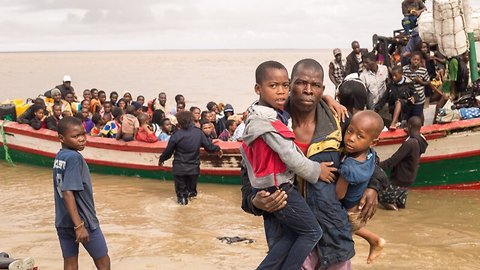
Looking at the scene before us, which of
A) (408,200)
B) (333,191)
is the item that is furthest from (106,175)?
(333,191)

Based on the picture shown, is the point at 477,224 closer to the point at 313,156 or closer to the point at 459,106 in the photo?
the point at 459,106

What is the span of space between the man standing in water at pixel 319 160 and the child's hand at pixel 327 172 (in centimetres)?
4

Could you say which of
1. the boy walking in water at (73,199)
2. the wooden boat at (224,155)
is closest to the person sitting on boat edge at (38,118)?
the wooden boat at (224,155)

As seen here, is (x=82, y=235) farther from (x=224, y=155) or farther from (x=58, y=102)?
(x=58, y=102)

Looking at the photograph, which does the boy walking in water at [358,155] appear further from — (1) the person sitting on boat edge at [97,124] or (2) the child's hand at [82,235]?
(1) the person sitting on boat edge at [97,124]

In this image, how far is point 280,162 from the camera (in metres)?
2.96

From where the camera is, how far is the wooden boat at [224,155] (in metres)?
7.83

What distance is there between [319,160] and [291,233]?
1.51ft

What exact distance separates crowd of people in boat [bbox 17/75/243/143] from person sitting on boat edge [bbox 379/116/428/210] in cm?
253

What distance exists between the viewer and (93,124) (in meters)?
10.6

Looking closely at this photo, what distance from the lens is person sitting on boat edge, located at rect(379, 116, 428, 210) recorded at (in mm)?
7207

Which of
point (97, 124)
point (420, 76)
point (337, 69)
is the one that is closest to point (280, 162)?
point (420, 76)

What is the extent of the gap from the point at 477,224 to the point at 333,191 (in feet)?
→ 14.8

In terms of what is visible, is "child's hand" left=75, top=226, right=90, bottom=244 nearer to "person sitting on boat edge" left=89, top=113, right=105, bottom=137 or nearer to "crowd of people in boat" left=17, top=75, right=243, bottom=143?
"crowd of people in boat" left=17, top=75, right=243, bottom=143
